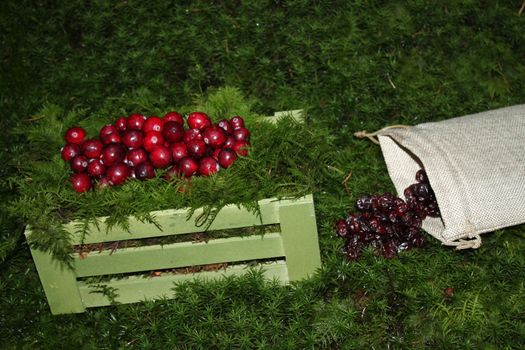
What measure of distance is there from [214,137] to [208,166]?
0.17 m

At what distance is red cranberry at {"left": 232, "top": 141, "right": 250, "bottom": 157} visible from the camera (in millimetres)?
2889

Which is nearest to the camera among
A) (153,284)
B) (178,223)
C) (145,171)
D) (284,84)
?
(178,223)

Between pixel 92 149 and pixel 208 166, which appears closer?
pixel 208 166

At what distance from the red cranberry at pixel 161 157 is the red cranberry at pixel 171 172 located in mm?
26

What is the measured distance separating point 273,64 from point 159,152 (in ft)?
4.62

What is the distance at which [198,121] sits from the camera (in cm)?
303

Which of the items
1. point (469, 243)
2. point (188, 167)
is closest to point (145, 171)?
point (188, 167)

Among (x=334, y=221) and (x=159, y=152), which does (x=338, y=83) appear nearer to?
(x=334, y=221)

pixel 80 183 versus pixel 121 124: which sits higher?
pixel 121 124

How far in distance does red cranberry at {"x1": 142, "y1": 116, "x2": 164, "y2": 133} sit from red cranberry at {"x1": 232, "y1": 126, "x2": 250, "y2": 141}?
14.7 inches

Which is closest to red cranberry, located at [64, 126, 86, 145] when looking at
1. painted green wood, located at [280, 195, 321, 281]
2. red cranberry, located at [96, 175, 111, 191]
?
red cranberry, located at [96, 175, 111, 191]

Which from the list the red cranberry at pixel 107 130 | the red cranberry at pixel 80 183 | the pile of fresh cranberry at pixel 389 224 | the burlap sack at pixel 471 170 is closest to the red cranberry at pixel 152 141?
the red cranberry at pixel 107 130

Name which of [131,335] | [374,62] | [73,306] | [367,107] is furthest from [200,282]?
[374,62]

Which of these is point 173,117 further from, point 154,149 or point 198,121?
point 154,149
